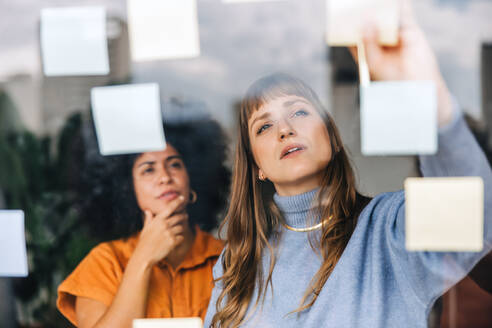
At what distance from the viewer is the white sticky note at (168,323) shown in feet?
3.41

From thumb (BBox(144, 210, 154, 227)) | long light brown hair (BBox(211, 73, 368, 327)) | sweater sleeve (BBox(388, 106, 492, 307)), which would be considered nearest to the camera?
sweater sleeve (BBox(388, 106, 492, 307))

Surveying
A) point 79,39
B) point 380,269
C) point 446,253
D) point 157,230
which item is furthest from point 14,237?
point 446,253

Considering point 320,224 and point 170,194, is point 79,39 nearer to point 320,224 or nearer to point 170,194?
point 170,194

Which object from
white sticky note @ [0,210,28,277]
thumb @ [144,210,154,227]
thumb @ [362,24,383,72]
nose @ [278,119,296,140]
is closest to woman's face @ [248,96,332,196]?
nose @ [278,119,296,140]

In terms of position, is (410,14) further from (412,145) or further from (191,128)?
(191,128)

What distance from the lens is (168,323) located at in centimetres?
104

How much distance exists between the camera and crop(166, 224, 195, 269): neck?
3.46ft

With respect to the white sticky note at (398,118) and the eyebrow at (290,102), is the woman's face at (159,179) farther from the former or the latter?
the white sticky note at (398,118)

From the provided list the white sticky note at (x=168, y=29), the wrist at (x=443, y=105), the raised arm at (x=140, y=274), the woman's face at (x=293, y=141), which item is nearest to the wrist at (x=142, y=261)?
the raised arm at (x=140, y=274)

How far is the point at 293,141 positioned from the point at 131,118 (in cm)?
35

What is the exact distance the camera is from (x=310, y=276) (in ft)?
3.15

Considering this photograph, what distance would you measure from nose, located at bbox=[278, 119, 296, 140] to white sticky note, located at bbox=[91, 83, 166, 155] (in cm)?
26

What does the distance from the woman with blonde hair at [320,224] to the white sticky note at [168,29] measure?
17 cm

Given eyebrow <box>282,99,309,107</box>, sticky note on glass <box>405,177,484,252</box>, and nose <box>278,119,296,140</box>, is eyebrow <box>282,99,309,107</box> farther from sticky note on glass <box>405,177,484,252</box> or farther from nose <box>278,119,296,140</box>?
sticky note on glass <box>405,177,484,252</box>
